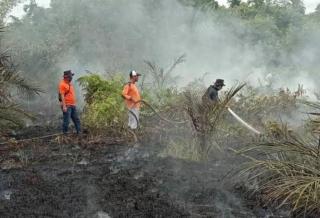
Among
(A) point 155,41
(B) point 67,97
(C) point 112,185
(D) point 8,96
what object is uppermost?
(A) point 155,41

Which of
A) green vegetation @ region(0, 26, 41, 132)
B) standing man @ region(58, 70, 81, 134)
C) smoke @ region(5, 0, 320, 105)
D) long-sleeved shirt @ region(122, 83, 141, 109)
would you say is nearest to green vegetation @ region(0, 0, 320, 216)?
smoke @ region(5, 0, 320, 105)

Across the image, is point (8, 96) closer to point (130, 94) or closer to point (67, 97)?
point (67, 97)

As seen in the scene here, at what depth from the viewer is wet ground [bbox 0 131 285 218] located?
22.8ft

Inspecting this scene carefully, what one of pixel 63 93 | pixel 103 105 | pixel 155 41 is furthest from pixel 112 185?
pixel 155 41

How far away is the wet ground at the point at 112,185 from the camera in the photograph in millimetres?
6941

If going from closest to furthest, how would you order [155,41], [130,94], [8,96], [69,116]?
1. [8,96]
2. [69,116]
3. [130,94]
4. [155,41]

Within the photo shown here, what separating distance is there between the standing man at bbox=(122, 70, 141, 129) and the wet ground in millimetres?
916

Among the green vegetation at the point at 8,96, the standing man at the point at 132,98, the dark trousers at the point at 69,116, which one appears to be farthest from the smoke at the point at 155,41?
the green vegetation at the point at 8,96

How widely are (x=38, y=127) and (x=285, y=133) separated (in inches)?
295

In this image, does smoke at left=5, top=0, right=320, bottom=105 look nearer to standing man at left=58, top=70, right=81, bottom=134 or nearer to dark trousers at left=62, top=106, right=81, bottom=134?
dark trousers at left=62, top=106, right=81, bottom=134

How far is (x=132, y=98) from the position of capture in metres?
10.6

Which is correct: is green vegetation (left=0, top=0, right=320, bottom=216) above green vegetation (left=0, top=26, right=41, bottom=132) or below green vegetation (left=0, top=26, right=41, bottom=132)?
above

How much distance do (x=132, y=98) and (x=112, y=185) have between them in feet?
10.1

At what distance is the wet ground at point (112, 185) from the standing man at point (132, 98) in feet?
3.01
